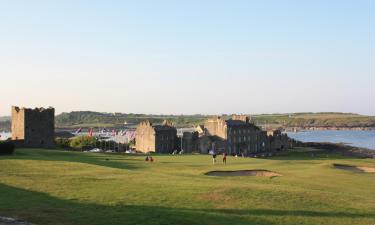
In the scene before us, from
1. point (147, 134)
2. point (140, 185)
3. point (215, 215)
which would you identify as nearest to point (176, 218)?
point (215, 215)

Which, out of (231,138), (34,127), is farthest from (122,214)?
(231,138)

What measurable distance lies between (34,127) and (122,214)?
198 ft

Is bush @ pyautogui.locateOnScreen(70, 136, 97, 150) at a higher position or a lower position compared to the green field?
higher

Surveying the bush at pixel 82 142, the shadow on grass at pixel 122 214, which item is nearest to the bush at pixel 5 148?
the shadow on grass at pixel 122 214

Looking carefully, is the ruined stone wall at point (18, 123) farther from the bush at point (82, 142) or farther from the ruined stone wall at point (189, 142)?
the ruined stone wall at point (189, 142)

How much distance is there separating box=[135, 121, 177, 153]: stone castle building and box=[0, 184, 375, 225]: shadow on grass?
8963cm

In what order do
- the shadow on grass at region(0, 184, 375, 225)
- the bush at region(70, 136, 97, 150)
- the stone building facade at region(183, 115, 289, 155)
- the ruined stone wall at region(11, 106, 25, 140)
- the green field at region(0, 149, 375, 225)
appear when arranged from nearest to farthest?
1. the shadow on grass at region(0, 184, 375, 225)
2. the green field at region(0, 149, 375, 225)
3. the ruined stone wall at region(11, 106, 25, 140)
4. the bush at region(70, 136, 97, 150)
5. the stone building facade at region(183, 115, 289, 155)

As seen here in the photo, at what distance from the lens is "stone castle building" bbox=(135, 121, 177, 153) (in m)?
114

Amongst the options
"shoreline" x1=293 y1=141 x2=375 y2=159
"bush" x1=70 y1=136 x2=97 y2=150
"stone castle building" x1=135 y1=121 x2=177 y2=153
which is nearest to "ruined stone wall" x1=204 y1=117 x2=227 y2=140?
"stone castle building" x1=135 y1=121 x2=177 y2=153

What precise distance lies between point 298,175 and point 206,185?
17499 millimetres

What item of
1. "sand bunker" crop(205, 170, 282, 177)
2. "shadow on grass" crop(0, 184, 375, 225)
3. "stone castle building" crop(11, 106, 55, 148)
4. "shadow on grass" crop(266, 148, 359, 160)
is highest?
"stone castle building" crop(11, 106, 55, 148)

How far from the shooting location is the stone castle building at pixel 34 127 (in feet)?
249

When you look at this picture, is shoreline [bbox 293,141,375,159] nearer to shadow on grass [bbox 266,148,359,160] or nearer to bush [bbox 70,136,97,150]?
shadow on grass [bbox 266,148,359,160]

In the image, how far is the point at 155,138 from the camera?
11325cm
